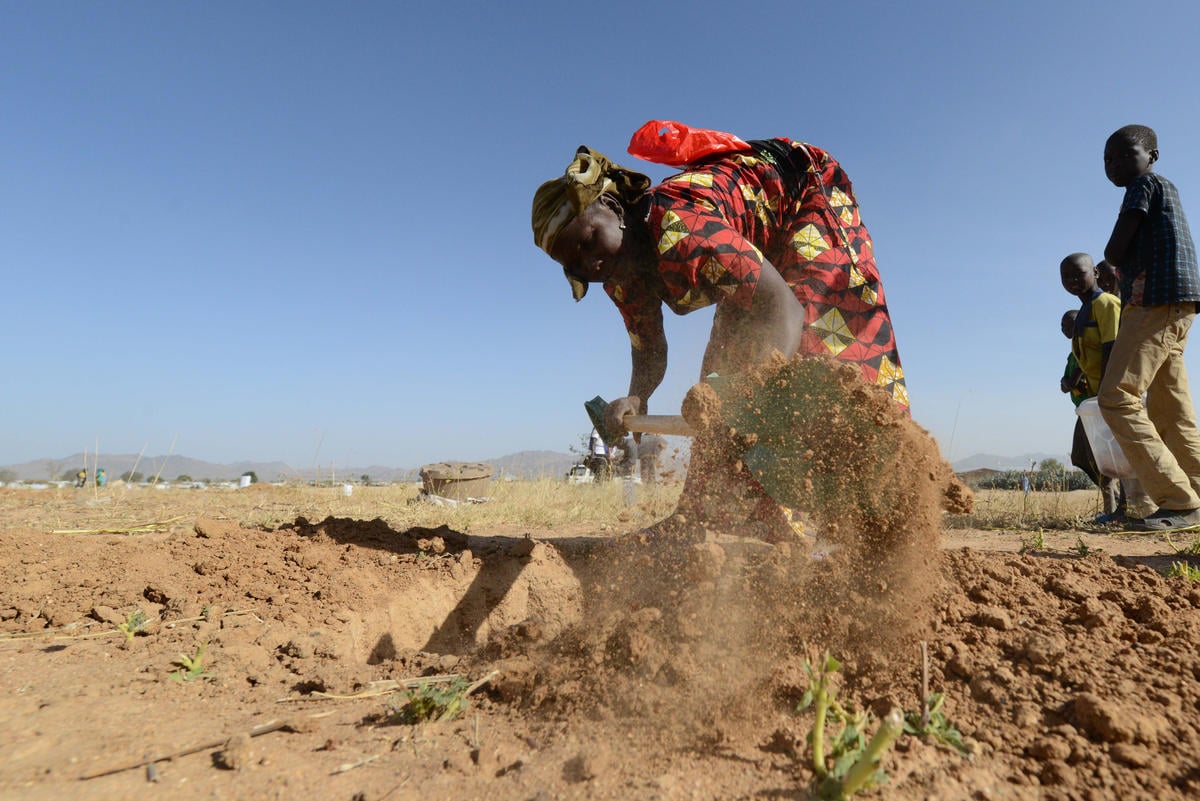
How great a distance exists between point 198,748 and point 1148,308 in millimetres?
3888

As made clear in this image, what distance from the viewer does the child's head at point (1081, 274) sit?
13.5ft

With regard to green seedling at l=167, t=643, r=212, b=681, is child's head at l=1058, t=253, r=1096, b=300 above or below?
above

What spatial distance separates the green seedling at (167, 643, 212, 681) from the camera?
1480 mm

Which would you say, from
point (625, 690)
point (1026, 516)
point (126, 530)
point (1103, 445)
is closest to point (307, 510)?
point (126, 530)

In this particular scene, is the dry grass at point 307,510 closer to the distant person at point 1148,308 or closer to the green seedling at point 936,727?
the green seedling at point 936,727

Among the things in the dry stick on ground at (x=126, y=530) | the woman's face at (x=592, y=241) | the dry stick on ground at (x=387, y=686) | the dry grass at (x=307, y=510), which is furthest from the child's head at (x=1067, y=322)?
the dry stick on ground at (x=126, y=530)

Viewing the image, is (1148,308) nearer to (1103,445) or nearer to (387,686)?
(1103,445)

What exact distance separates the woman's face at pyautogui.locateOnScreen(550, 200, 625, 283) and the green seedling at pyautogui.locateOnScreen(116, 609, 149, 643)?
5.44 ft

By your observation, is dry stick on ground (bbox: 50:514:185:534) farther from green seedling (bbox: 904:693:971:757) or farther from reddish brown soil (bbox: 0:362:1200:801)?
green seedling (bbox: 904:693:971:757)

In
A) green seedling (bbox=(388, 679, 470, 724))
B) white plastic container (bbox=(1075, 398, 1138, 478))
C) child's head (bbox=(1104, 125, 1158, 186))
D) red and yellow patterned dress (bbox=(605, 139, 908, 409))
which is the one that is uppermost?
child's head (bbox=(1104, 125, 1158, 186))

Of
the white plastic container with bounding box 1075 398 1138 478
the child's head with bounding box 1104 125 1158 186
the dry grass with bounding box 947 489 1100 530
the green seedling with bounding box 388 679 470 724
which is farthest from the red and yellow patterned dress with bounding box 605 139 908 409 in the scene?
the white plastic container with bounding box 1075 398 1138 478

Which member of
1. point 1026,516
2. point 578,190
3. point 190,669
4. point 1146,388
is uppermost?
point 578,190

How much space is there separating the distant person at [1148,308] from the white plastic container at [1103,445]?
43 cm

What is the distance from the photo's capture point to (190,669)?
1521mm
